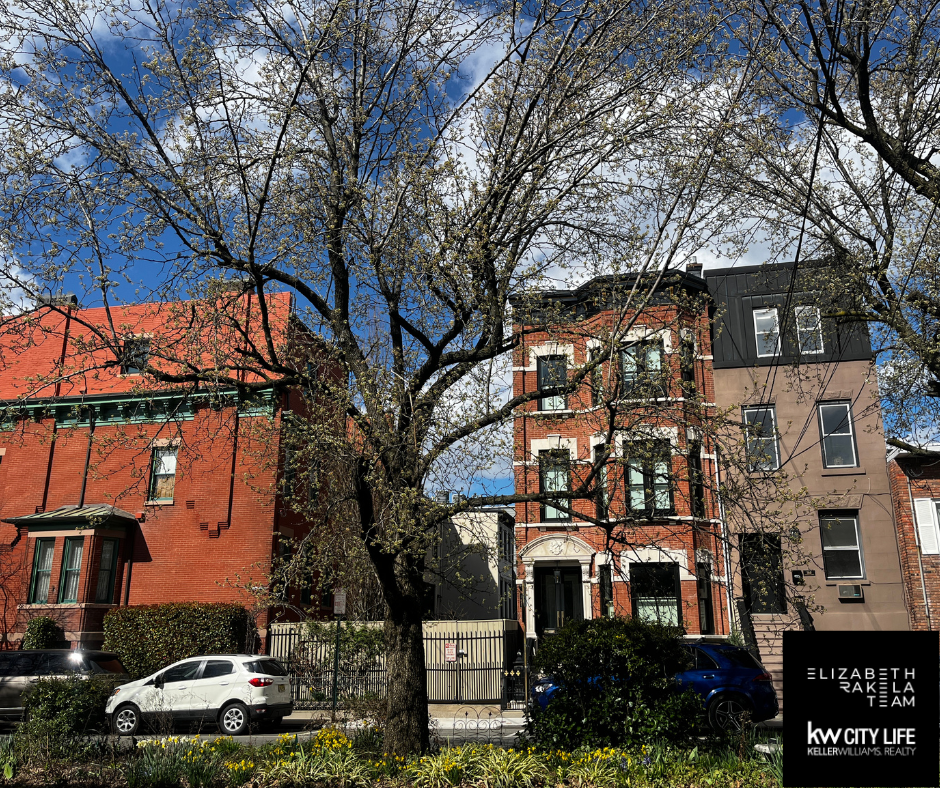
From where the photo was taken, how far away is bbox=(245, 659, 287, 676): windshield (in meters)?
17.1

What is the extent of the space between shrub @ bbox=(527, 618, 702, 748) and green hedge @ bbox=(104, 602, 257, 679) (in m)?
14.9

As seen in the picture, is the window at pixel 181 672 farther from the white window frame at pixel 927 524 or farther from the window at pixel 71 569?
the white window frame at pixel 927 524

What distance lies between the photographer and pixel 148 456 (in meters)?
26.7

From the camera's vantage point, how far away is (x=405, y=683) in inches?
377

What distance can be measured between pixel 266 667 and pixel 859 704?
1663 centimetres

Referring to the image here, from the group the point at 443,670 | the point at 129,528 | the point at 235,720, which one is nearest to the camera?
the point at 235,720

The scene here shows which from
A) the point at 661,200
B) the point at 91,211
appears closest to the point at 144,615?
the point at 91,211

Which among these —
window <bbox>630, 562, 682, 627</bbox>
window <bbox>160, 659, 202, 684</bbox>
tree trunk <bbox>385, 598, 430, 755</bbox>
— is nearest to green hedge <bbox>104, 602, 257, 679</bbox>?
window <bbox>160, 659, 202, 684</bbox>

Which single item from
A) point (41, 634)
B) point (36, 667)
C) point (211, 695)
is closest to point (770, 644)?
point (211, 695)

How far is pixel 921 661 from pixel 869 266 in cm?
1219

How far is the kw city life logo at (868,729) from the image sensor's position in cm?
290

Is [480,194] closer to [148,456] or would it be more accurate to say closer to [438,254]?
[438,254]

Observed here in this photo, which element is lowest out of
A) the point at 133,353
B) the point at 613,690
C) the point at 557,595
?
the point at 613,690

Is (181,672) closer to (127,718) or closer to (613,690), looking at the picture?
(127,718)
